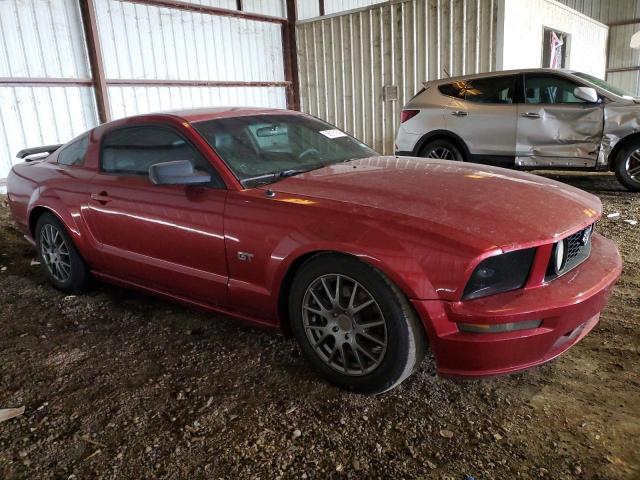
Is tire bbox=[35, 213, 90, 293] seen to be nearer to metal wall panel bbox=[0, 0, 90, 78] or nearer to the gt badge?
the gt badge

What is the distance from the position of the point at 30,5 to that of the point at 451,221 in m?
8.79

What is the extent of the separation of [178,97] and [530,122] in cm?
694

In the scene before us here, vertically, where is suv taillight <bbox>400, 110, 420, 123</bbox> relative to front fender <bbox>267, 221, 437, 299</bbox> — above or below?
above

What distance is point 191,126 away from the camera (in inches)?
114

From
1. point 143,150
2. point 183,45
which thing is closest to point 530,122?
point 143,150

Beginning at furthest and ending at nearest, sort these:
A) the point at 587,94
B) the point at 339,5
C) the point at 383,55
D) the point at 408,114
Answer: the point at 339,5 → the point at 383,55 → the point at 408,114 → the point at 587,94

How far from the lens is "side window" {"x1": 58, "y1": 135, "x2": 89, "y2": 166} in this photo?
3625 millimetres

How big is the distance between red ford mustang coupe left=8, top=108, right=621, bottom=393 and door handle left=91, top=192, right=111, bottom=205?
0.01 m

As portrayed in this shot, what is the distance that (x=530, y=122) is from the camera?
6672 mm

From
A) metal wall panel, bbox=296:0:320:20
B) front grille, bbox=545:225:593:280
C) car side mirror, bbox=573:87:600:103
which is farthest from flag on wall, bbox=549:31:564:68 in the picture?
front grille, bbox=545:225:593:280

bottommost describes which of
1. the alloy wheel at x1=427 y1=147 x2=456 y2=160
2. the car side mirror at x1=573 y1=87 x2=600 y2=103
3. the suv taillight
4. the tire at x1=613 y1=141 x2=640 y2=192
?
the tire at x1=613 y1=141 x2=640 y2=192

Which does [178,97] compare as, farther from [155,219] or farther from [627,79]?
[627,79]

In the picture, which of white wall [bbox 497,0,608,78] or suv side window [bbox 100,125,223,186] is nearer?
suv side window [bbox 100,125,223,186]

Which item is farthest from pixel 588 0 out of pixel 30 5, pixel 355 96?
pixel 30 5
